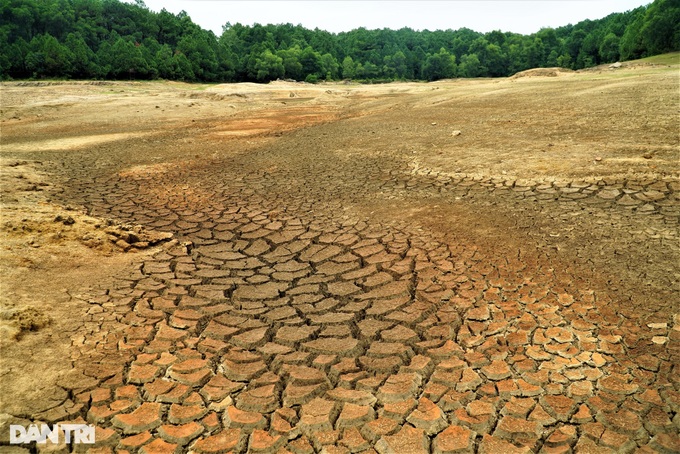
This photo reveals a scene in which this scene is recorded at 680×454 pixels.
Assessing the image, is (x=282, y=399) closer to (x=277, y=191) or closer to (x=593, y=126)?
(x=277, y=191)

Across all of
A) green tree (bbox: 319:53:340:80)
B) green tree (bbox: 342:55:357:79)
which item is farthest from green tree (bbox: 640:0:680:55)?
green tree (bbox: 342:55:357:79)

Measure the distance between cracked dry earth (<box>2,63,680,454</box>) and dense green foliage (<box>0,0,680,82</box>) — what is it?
48.0 metres

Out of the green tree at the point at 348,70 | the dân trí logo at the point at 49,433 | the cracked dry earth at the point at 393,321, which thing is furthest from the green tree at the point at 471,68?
the dân trí logo at the point at 49,433

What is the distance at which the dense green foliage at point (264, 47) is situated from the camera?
46094 mm

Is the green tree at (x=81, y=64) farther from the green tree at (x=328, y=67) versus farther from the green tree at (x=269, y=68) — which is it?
the green tree at (x=328, y=67)

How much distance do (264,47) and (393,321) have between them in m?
79.9

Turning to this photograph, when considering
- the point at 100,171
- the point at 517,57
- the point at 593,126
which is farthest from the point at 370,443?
the point at 517,57

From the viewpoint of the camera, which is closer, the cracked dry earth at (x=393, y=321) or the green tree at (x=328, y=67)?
the cracked dry earth at (x=393, y=321)

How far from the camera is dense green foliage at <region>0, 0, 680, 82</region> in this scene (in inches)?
1815

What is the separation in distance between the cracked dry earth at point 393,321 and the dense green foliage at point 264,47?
158ft

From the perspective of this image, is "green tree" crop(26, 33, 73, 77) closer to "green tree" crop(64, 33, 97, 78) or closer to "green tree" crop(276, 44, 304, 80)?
"green tree" crop(64, 33, 97, 78)

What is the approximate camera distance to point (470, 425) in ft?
7.29

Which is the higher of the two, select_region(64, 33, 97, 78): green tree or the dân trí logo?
select_region(64, 33, 97, 78): green tree

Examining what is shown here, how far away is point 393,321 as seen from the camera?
316 cm
